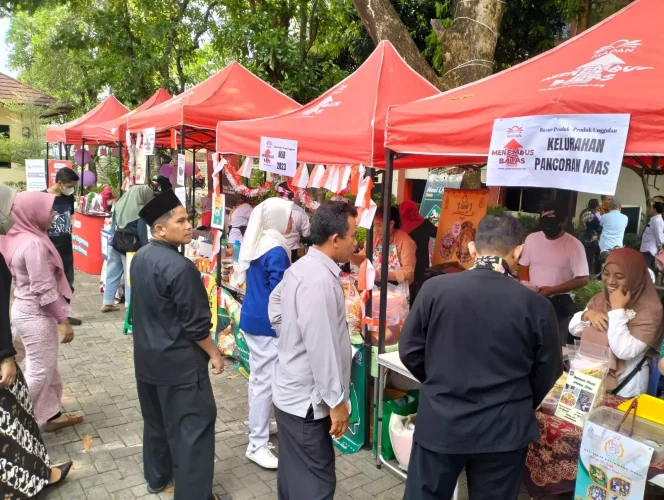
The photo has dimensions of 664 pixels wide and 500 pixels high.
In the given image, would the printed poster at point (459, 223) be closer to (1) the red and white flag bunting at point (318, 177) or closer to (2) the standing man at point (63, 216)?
(1) the red and white flag bunting at point (318, 177)

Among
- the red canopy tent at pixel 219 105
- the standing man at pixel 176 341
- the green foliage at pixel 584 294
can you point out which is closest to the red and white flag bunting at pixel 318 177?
the standing man at pixel 176 341

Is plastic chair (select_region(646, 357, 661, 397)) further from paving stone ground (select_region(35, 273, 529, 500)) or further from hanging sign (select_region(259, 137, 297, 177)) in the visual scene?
hanging sign (select_region(259, 137, 297, 177))

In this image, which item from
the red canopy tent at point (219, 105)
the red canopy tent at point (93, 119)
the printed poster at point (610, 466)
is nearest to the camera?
the printed poster at point (610, 466)

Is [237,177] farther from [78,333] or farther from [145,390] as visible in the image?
[145,390]

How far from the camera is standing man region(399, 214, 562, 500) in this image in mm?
1929

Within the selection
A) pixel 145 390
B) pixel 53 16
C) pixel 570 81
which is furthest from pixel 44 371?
pixel 53 16

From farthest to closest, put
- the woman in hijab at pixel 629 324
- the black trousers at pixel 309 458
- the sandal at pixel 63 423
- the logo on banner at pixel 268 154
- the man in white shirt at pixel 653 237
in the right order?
1. the man in white shirt at pixel 653 237
2. the logo on banner at pixel 268 154
3. the sandal at pixel 63 423
4. the woman in hijab at pixel 629 324
5. the black trousers at pixel 309 458

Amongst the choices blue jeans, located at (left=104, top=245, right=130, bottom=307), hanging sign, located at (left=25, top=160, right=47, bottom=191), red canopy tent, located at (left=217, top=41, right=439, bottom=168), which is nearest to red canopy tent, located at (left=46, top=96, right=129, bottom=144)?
hanging sign, located at (left=25, top=160, right=47, bottom=191)

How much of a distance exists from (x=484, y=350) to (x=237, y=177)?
178 inches

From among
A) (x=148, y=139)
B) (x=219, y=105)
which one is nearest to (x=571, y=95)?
(x=219, y=105)

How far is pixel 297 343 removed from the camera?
2.34 metres

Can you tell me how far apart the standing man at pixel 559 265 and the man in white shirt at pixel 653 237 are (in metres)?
5.43

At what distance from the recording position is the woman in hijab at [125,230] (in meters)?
6.24

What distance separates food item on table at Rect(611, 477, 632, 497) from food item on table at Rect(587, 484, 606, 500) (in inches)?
2.7
